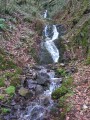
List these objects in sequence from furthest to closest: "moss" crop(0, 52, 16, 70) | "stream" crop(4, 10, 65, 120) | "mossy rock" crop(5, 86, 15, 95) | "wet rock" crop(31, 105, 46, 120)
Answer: "moss" crop(0, 52, 16, 70) < "mossy rock" crop(5, 86, 15, 95) < "stream" crop(4, 10, 65, 120) < "wet rock" crop(31, 105, 46, 120)

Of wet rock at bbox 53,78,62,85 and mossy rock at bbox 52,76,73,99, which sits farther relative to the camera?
wet rock at bbox 53,78,62,85

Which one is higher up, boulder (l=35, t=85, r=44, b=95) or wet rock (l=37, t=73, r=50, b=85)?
wet rock (l=37, t=73, r=50, b=85)

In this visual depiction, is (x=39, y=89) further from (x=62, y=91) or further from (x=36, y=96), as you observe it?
(x=62, y=91)

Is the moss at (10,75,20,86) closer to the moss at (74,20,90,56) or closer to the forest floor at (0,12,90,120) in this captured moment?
the forest floor at (0,12,90,120)

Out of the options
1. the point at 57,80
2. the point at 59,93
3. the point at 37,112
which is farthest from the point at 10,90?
the point at 57,80

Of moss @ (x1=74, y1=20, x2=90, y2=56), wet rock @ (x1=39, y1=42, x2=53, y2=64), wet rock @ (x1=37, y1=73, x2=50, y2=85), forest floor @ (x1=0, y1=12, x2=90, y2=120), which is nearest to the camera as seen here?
forest floor @ (x1=0, y1=12, x2=90, y2=120)

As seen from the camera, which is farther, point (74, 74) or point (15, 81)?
point (74, 74)

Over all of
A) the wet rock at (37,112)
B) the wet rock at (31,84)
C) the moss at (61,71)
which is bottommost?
the wet rock at (37,112)

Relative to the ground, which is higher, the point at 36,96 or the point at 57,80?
the point at 57,80

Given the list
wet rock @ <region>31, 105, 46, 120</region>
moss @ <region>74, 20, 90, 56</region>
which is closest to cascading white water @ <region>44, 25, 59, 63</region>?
moss @ <region>74, 20, 90, 56</region>

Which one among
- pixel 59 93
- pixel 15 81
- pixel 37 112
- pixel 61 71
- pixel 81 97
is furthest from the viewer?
pixel 61 71

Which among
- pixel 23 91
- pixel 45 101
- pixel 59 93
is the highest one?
pixel 23 91

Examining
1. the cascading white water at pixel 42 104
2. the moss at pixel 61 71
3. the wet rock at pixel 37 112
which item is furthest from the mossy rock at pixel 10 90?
the moss at pixel 61 71

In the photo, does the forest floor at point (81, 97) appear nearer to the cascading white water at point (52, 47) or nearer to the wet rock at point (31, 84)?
the wet rock at point (31, 84)
